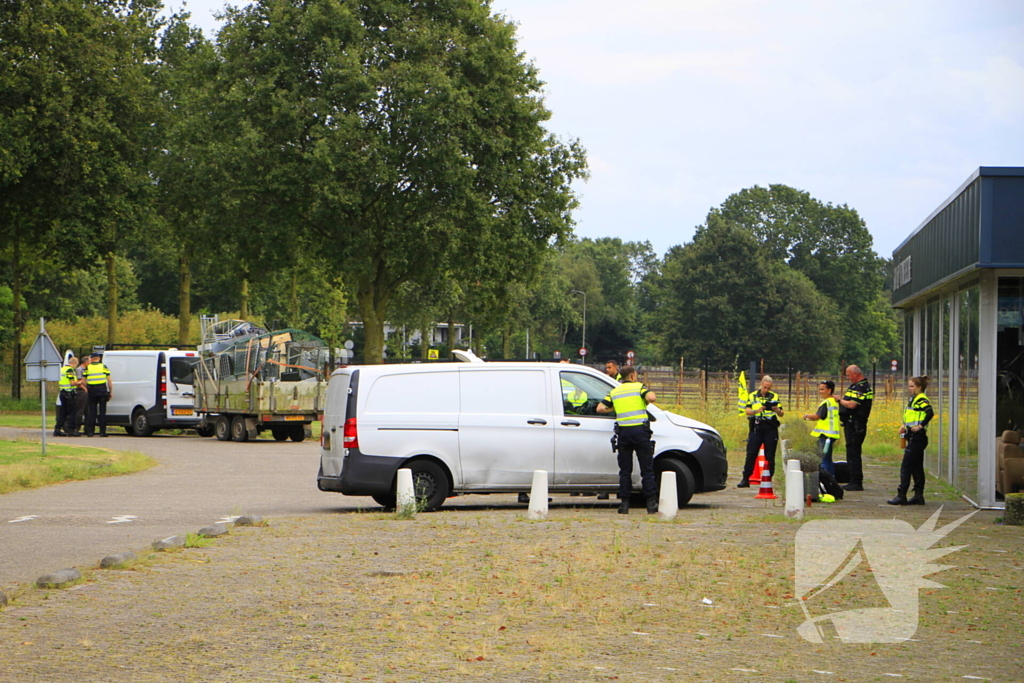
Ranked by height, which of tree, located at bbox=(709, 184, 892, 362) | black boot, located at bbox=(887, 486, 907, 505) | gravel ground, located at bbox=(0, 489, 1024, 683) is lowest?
gravel ground, located at bbox=(0, 489, 1024, 683)

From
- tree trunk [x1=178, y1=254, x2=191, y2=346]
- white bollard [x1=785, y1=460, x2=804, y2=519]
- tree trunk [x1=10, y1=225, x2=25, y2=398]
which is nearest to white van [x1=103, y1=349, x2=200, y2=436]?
tree trunk [x1=10, y1=225, x2=25, y2=398]

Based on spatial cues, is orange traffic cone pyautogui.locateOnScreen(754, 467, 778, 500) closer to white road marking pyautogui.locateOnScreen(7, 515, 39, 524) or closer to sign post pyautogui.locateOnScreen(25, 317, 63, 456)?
white road marking pyautogui.locateOnScreen(7, 515, 39, 524)

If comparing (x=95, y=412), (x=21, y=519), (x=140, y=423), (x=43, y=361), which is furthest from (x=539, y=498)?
(x=140, y=423)

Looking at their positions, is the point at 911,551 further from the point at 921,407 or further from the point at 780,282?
the point at 780,282

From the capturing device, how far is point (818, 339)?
281 feet

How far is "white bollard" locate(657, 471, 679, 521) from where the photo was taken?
45.0ft

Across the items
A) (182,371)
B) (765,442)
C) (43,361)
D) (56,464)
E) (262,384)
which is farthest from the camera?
(182,371)

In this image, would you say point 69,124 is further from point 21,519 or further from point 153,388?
point 21,519

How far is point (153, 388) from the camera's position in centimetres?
3123

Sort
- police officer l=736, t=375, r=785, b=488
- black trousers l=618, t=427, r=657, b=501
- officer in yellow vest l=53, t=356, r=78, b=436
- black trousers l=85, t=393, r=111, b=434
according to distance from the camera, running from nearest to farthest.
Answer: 1. black trousers l=618, t=427, r=657, b=501
2. police officer l=736, t=375, r=785, b=488
3. black trousers l=85, t=393, r=111, b=434
4. officer in yellow vest l=53, t=356, r=78, b=436

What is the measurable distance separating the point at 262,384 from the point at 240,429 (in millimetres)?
1428

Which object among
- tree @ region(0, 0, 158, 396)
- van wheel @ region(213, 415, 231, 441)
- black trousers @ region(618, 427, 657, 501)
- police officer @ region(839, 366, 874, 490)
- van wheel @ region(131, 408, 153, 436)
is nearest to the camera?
black trousers @ region(618, 427, 657, 501)

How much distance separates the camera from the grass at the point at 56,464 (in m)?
18.4

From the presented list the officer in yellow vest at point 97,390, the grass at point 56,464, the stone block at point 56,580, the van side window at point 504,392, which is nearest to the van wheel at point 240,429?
the officer in yellow vest at point 97,390
